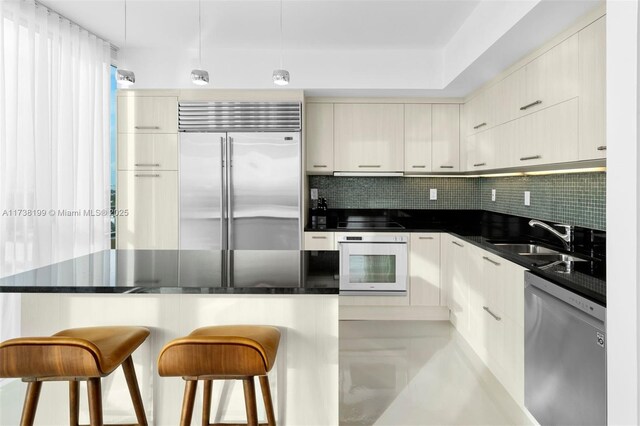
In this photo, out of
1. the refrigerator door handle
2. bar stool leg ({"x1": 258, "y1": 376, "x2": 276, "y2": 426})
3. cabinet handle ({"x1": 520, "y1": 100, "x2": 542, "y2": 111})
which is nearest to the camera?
bar stool leg ({"x1": 258, "y1": 376, "x2": 276, "y2": 426})

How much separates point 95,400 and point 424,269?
319cm

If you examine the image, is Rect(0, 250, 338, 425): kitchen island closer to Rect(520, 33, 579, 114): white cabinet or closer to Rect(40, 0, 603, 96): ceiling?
Rect(520, 33, 579, 114): white cabinet

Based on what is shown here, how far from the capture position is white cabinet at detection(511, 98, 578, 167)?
238cm

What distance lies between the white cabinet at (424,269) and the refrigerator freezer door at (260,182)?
1.20 meters

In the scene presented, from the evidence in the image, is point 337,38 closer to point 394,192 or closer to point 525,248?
point 394,192

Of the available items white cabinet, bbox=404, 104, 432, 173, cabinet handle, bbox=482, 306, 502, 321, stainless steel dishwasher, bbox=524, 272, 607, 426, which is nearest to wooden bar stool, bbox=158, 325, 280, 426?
stainless steel dishwasher, bbox=524, 272, 607, 426

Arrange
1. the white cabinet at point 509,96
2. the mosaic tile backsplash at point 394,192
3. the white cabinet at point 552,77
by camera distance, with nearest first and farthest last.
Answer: the white cabinet at point 552,77 < the white cabinet at point 509,96 < the mosaic tile backsplash at point 394,192

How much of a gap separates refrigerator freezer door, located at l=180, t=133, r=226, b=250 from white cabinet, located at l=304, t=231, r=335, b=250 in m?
0.78

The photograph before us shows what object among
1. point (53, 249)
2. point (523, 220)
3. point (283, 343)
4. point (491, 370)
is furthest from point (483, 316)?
point (53, 249)

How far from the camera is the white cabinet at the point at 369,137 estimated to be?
14.5ft

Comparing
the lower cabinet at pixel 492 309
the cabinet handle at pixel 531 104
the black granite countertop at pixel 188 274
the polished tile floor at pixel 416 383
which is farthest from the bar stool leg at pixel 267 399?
the cabinet handle at pixel 531 104

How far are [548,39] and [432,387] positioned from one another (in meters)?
2.27

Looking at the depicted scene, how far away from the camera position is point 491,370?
3.00 metres

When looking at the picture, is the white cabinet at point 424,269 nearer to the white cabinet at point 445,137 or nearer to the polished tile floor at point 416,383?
the polished tile floor at point 416,383
